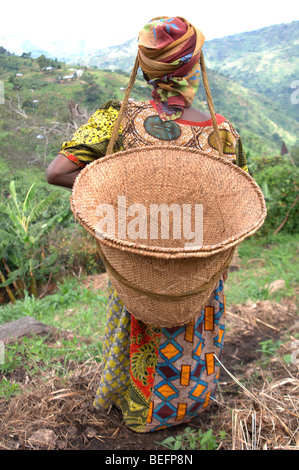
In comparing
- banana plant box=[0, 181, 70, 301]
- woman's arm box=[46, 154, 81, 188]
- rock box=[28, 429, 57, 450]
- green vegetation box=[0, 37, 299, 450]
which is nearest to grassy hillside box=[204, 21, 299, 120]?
green vegetation box=[0, 37, 299, 450]

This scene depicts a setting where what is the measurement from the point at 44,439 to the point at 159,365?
2.25 feet

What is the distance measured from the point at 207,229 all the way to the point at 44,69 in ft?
37.7

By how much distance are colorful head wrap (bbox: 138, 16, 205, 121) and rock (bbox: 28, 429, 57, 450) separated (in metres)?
1.58

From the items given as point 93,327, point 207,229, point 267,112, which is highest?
point 207,229

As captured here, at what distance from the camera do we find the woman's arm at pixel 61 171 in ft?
4.63

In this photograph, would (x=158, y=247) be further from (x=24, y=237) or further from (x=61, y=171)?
(x=24, y=237)

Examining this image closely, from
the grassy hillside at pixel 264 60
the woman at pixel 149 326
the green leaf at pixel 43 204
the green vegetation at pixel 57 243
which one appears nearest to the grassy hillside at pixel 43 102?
the green vegetation at pixel 57 243

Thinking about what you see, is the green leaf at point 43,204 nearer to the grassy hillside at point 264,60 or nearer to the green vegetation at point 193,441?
the green vegetation at point 193,441

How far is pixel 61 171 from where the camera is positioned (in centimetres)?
142

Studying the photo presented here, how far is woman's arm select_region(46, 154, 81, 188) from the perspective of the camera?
1.41 metres

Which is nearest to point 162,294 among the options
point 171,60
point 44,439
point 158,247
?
point 158,247

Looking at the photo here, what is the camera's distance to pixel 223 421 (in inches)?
72.2
